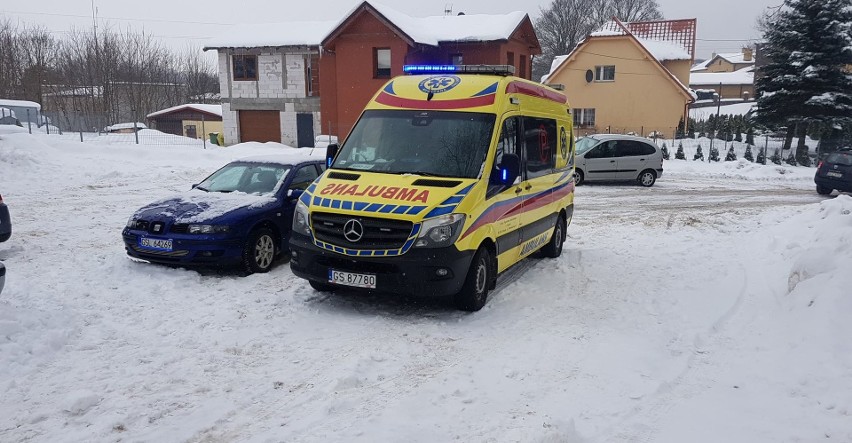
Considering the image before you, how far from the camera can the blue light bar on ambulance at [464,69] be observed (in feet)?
26.0

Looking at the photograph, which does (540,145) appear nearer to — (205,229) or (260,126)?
(205,229)

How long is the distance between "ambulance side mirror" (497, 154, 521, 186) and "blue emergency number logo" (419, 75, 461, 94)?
1321mm

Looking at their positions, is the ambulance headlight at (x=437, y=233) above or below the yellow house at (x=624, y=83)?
below

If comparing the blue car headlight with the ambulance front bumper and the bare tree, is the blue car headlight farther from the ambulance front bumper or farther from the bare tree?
the bare tree

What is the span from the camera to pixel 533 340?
19.5 ft

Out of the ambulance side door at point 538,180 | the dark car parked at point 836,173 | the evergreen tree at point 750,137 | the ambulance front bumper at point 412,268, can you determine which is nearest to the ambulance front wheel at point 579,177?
the dark car parked at point 836,173

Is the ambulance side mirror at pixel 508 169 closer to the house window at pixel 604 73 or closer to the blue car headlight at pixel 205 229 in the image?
the blue car headlight at pixel 205 229

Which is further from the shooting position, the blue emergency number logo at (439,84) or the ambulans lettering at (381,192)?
the blue emergency number logo at (439,84)

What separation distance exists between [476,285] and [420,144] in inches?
69.7

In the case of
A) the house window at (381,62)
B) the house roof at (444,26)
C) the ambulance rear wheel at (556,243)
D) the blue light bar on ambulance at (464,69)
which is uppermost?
the house roof at (444,26)

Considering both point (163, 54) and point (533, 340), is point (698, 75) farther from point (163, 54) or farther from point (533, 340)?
point (533, 340)

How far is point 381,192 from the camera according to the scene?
21.0 feet

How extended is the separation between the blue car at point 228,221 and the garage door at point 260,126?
92.2 feet

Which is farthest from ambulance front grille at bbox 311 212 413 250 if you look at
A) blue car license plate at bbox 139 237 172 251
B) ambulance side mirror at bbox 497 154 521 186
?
blue car license plate at bbox 139 237 172 251
